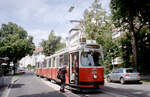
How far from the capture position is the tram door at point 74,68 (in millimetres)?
12203

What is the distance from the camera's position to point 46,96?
10.8 metres

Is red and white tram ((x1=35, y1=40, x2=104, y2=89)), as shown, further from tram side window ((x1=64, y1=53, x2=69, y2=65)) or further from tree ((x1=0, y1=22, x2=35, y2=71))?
tree ((x1=0, y1=22, x2=35, y2=71))

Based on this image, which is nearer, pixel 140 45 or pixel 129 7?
pixel 129 7

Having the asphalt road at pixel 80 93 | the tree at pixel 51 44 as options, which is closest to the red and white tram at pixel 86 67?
the asphalt road at pixel 80 93

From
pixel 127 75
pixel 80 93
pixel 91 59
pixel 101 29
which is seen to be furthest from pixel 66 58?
pixel 101 29

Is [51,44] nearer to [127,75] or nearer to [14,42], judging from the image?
[14,42]

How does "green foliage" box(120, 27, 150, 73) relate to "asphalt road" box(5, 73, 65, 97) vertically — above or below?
above

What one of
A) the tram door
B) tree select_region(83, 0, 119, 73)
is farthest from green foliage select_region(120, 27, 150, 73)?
the tram door

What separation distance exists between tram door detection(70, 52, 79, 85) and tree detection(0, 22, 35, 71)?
1270 inches

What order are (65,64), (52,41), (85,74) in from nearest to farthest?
(85,74) < (65,64) < (52,41)

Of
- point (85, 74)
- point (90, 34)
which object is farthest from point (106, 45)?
point (85, 74)

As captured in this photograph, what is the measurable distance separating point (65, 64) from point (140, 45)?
17.1 metres

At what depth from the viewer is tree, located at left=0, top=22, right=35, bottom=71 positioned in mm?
42500

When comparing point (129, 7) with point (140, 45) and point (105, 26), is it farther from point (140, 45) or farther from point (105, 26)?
point (105, 26)
